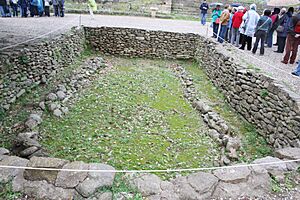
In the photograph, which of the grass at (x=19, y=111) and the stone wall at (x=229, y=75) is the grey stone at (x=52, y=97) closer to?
the grass at (x=19, y=111)

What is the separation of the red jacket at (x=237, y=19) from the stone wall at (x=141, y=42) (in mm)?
2993

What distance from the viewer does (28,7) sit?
14.4m

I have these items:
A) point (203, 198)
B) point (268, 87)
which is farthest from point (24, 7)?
point (203, 198)

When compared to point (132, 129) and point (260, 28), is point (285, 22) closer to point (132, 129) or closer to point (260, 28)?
point (260, 28)

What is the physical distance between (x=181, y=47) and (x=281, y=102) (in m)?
7.80

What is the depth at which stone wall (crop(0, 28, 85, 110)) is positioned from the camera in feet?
20.2

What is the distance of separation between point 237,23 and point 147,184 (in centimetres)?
805

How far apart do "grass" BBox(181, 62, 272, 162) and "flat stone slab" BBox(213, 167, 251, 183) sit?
175 cm

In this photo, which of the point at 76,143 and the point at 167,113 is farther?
the point at 167,113

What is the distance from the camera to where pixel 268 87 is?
581 centimetres

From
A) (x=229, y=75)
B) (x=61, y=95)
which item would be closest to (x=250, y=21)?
(x=229, y=75)

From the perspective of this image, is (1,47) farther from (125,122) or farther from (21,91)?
(125,122)

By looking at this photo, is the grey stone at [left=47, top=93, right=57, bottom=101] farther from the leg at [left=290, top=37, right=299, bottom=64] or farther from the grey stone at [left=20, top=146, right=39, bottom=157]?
the leg at [left=290, top=37, right=299, bottom=64]

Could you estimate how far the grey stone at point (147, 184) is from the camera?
3.09 m
